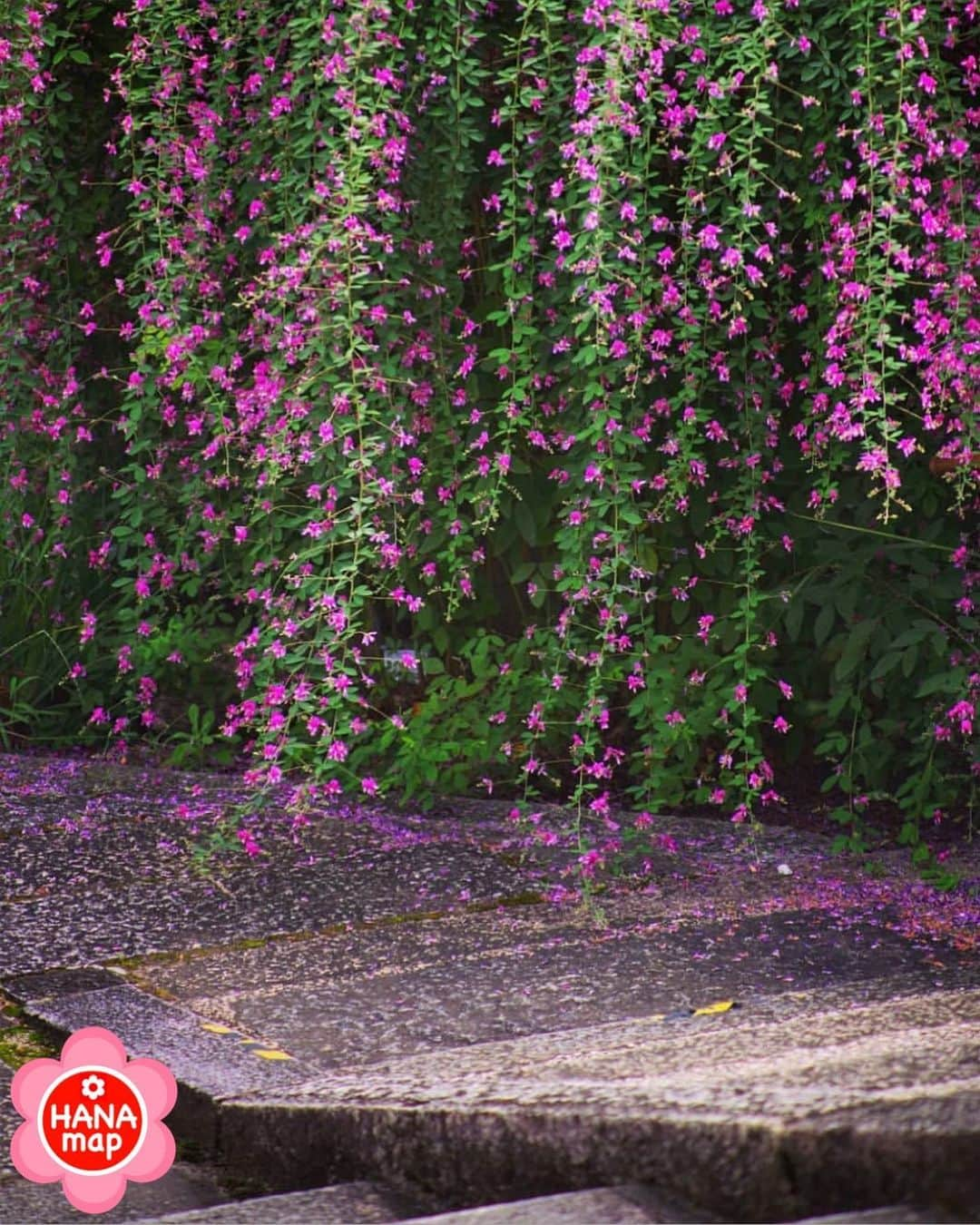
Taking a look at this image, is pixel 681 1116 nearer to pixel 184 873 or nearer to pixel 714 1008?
pixel 714 1008

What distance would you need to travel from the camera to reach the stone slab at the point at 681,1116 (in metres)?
1.45

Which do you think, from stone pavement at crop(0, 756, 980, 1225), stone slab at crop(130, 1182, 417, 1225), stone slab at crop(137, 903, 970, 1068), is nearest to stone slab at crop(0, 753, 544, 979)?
stone pavement at crop(0, 756, 980, 1225)

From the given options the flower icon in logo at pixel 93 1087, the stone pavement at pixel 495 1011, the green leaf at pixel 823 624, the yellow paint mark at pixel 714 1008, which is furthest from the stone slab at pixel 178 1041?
the green leaf at pixel 823 624

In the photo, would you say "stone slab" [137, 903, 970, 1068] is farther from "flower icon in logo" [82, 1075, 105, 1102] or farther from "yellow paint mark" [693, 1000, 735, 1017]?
"flower icon in logo" [82, 1075, 105, 1102]

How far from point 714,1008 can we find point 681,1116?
884 millimetres

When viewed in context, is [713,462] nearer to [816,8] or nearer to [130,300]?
[816,8]

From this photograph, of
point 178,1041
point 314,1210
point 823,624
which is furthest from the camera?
point 823,624

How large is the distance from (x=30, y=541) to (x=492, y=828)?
1.72m

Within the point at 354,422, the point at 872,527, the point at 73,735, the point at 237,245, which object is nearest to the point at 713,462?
the point at 872,527

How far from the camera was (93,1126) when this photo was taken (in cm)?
199

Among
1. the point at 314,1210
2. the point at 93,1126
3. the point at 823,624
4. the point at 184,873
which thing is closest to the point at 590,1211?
the point at 314,1210

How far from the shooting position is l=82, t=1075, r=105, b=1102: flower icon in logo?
2.04 m

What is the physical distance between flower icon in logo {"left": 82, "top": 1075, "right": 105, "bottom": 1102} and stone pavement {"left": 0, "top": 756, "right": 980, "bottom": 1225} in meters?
0.11

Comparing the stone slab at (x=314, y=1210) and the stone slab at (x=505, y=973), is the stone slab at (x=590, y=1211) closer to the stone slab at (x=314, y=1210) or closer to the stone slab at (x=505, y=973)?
the stone slab at (x=314, y=1210)
